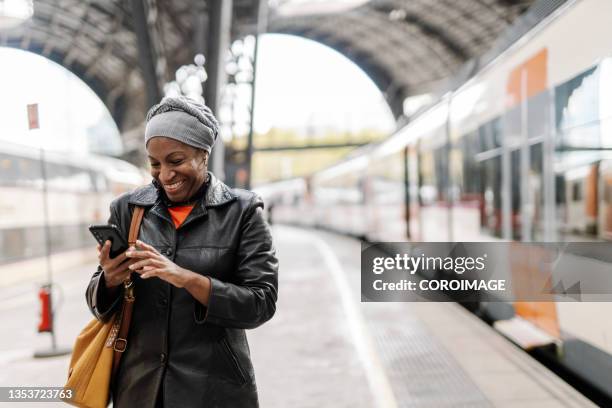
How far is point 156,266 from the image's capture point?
183 cm

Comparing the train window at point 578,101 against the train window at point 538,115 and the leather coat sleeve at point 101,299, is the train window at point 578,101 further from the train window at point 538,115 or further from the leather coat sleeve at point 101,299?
the leather coat sleeve at point 101,299

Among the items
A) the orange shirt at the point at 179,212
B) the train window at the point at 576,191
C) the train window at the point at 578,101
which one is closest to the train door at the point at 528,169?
the train window at the point at 578,101

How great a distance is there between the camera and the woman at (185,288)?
1988 mm

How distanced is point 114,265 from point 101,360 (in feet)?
1.04

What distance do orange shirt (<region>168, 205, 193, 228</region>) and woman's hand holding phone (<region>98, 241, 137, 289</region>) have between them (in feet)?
0.69

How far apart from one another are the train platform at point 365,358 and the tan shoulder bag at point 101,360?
113 inches

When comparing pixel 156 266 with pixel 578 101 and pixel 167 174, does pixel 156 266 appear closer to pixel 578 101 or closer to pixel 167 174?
pixel 167 174

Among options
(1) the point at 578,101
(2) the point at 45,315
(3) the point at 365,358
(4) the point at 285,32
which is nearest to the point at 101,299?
(1) the point at 578,101

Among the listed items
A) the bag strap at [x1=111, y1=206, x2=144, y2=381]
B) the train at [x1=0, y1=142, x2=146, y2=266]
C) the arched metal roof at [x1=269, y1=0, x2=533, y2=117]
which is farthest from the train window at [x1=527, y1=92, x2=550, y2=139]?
the arched metal roof at [x1=269, y1=0, x2=533, y2=117]

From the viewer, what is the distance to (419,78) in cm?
4162

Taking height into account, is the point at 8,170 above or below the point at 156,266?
above

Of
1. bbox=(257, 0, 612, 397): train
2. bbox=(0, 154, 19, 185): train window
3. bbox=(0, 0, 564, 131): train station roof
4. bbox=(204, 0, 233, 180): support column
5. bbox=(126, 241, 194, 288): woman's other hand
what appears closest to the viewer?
bbox=(126, 241, 194, 288): woman's other hand

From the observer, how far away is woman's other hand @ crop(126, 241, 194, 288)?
1.82 meters

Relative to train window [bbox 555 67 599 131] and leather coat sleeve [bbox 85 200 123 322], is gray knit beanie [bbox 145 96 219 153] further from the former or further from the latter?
train window [bbox 555 67 599 131]
